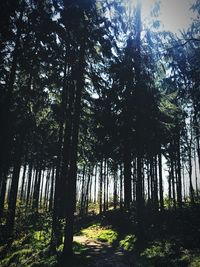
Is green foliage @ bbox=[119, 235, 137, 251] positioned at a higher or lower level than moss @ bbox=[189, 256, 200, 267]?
lower

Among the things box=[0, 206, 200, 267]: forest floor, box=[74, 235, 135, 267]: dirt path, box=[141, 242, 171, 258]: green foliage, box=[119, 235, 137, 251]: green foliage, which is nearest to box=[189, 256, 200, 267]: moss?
box=[0, 206, 200, 267]: forest floor

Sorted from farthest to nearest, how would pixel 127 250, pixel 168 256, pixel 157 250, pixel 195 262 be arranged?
pixel 127 250
pixel 157 250
pixel 168 256
pixel 195 262

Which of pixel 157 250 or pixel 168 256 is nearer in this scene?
pixel 168 256

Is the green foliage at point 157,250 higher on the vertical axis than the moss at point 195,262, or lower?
lower

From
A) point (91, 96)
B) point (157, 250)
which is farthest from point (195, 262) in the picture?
point (91, 96)

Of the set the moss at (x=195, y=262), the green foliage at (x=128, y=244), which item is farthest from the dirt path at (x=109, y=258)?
the moss at (x=195, y=262)

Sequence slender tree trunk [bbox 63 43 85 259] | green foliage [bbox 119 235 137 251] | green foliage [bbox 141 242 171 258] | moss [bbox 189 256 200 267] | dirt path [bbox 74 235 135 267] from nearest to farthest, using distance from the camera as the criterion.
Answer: moss [bbox 189 256 200 267] → dirt path [bbox 74 235 135 267] → green foliage [bbox 141 242 171 258] → slender tree trunk [bbox 63 43 85 259] → green foliage [bbox 119 235 137 251]

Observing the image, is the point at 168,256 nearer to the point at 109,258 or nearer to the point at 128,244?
the point at 109,258

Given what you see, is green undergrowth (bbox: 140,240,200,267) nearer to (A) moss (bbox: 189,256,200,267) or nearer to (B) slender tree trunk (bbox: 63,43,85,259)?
(A) moss (bbox: 189,256,200,267)

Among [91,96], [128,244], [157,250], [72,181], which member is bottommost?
[128,244]

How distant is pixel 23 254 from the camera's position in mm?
13312

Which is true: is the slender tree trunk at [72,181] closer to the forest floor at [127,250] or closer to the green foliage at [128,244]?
the forest floor at [127,250]

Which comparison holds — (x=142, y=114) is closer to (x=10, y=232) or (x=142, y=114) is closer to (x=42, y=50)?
(x=42, y=50)

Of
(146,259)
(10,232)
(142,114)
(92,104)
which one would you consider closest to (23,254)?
(10,232)
